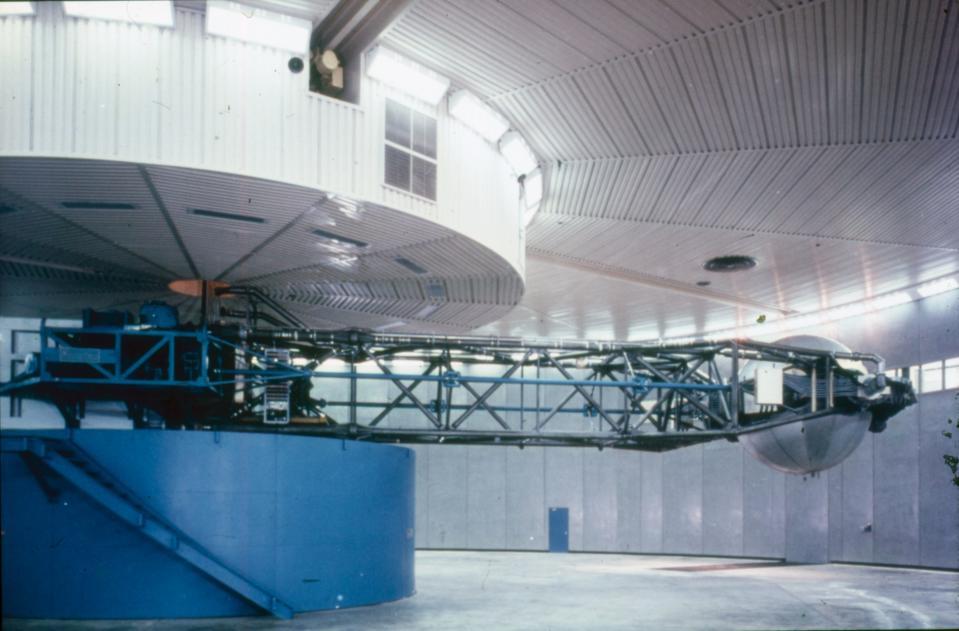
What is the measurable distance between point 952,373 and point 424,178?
2259 centimetres

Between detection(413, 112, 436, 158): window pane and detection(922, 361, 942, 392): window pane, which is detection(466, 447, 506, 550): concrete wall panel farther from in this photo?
detection(413, 112, 436, 158): window pane

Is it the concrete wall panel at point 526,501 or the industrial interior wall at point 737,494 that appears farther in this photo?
the concrete wall panel at point 526,501

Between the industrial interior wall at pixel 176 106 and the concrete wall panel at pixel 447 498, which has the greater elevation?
the industrial interior wall at pixel 176 106

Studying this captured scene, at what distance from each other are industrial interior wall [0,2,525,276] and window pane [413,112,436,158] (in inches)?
42.8

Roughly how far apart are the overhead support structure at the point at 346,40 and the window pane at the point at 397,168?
3.93 ft

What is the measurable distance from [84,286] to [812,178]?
18660 mm

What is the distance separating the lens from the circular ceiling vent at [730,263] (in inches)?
1105

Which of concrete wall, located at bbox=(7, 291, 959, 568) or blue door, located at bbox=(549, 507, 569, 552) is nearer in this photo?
concrete wall, located at bbox=(7, 291, 959, 568)

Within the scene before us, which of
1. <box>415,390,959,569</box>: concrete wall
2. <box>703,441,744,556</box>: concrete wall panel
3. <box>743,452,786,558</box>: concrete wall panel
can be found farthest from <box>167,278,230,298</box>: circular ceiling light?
<box>703,441,744,556</box>: concrete wall panel

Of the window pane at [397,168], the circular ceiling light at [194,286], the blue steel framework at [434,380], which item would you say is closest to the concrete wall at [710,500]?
the blue steel framework at [434,380]

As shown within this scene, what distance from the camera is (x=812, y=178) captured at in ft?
67.5

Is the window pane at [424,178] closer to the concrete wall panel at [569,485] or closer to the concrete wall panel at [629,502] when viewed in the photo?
the concrete wall panel at [569,485]

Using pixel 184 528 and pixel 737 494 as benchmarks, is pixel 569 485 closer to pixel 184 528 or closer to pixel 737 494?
pixel 737 494

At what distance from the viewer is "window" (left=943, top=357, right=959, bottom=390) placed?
101 feet
